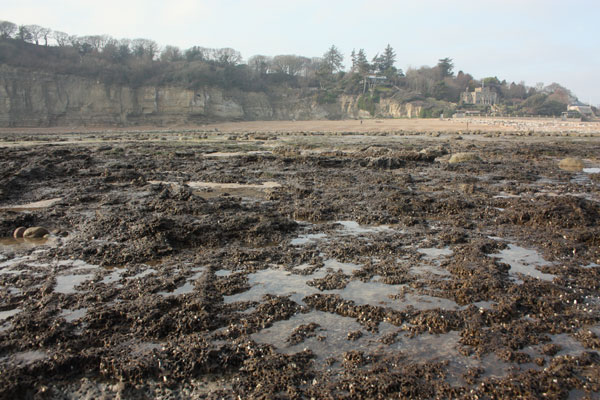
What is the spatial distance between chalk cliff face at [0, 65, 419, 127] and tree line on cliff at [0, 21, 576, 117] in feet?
6.62

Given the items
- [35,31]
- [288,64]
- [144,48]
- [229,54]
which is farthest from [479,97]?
[35,31]

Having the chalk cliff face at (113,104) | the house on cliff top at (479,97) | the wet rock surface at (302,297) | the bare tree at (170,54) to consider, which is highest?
the bare tree at (170,54)

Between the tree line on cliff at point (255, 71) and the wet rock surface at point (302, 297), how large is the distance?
193 ft

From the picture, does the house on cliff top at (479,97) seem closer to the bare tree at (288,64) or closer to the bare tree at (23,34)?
the bare tree at (288,64)

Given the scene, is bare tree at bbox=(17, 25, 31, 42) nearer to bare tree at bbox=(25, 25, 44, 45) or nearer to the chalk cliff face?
bare tree at bbox=(25, 25, 44, 45)

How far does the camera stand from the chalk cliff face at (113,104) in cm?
5084

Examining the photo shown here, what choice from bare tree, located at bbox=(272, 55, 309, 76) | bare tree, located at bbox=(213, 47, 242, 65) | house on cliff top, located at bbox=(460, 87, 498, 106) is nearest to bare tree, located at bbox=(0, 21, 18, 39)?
bare tree, located at bbox=(213, 47, 242, 65)

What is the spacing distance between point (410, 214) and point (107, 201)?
688cm

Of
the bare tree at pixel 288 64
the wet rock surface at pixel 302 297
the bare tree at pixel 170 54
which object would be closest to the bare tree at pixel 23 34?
the bare tree at pixel 170 54

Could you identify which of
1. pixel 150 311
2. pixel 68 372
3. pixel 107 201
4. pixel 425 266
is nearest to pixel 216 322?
pixel 150 311

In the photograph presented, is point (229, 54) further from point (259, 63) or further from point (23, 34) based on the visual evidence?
point (23, 34)

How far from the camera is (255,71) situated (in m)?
84.4

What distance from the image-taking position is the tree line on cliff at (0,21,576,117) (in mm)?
60019

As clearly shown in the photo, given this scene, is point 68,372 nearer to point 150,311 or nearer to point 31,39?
point 150,311
